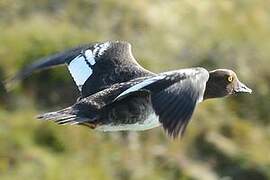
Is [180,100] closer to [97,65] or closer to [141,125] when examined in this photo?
[141,125]

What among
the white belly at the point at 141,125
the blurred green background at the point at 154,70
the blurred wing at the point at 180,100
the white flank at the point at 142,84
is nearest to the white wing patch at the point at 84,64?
the white belly at the point at 141,125

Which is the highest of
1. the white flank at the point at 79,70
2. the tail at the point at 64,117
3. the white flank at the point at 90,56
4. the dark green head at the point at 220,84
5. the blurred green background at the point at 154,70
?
the tail at the point at 64,117

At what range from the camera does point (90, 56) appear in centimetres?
876

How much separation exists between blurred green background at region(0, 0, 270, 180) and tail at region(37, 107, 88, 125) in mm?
1924

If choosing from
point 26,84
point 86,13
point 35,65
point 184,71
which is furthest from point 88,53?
point 86,13

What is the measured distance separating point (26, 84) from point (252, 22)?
2.30m

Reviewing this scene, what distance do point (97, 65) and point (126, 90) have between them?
0.81 meters

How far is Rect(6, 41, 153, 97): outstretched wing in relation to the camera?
841 centimetres

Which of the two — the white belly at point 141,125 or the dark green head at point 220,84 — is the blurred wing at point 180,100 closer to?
the white belly at point 141,125

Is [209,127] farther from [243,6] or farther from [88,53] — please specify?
[88,53]

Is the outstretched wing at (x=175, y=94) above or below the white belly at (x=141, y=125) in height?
above

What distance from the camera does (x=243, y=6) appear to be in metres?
12.6

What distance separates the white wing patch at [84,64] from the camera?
8539mm

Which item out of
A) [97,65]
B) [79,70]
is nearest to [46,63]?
[79,70]
